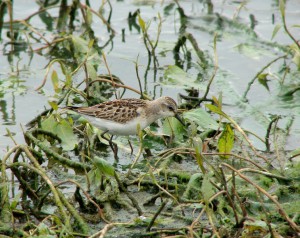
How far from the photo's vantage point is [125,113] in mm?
9250

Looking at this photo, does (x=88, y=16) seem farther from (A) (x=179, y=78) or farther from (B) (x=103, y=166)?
(B) (x=103, y=166)

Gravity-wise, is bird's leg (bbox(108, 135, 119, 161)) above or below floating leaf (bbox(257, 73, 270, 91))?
below

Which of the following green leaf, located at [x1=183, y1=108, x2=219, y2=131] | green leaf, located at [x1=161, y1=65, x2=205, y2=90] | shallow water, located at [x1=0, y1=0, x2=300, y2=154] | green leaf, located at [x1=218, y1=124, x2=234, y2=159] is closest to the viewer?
green leaf, located at [x1=218, y1=124, x2=234, y2=159]

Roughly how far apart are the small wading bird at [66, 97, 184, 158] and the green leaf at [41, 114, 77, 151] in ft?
1.46

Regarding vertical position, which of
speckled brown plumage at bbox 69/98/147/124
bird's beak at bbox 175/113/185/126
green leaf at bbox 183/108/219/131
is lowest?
bird's beak at bbox 175/113/185/126

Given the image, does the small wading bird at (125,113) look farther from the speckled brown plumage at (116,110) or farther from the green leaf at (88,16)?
the green leaf at (88,16)

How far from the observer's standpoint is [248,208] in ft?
23.9

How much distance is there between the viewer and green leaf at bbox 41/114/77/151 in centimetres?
859

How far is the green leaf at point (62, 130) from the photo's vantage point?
8.59 m

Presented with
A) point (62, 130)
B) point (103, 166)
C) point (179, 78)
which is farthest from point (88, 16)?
point (103, 166)

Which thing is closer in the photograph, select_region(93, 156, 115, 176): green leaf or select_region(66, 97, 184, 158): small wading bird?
select_region(93, 156, 115, 176): green leaf

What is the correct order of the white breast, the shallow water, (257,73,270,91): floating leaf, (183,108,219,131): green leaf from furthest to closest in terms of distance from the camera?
(257,73,270,91): floating leaf
the shallow water
the white breast
(183,108,219,131): green leaf

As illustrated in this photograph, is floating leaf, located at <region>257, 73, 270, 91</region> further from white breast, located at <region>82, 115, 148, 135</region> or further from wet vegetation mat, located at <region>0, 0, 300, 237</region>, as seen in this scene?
white breast, located at <region>82, 115, 148, 135</region>

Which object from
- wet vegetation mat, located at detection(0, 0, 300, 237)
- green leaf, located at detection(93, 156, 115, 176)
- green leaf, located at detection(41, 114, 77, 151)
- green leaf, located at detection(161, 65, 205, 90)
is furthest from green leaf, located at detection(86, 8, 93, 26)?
green leaf, located at detection(93, 156, 115, 176)
